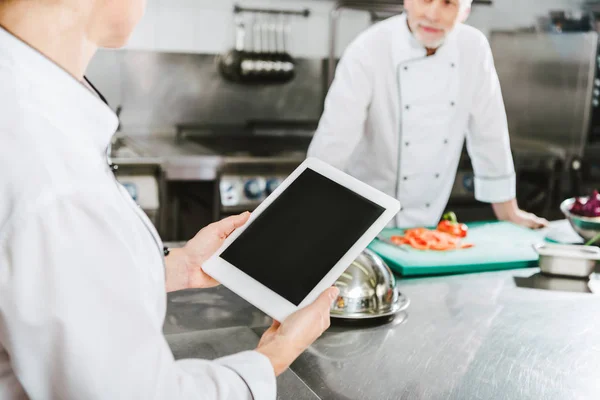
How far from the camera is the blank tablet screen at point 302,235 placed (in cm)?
105

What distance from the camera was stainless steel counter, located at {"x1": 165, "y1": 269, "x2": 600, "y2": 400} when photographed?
1151 millimetres

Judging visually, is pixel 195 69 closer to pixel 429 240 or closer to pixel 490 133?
pixel 490 133

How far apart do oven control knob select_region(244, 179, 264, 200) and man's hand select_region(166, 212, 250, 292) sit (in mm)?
2000

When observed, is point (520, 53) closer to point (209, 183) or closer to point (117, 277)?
point (209, 183)

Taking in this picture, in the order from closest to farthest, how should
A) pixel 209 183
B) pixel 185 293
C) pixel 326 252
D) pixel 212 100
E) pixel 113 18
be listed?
pixel 113 18 → pixel 326 252 → pixel 185 293 → pixel 209 183 → pixel 212 100

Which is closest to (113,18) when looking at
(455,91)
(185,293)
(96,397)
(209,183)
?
(96,397)

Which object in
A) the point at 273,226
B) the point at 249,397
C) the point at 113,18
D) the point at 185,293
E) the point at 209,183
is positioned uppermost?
the point at 113,18

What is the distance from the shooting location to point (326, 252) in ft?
3.52

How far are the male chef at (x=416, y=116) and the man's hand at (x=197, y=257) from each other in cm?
120

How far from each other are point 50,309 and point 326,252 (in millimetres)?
506

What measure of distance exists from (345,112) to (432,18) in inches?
17.7

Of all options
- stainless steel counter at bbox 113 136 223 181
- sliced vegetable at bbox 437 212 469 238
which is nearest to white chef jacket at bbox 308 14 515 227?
sliced vegetable at bbox 437 212 469 238

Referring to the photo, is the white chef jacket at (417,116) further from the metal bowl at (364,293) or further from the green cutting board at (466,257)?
the metal bowl at (364,293)

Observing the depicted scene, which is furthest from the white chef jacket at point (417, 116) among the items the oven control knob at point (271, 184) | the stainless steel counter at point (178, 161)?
the stainless steel counter at point (178, 161)
